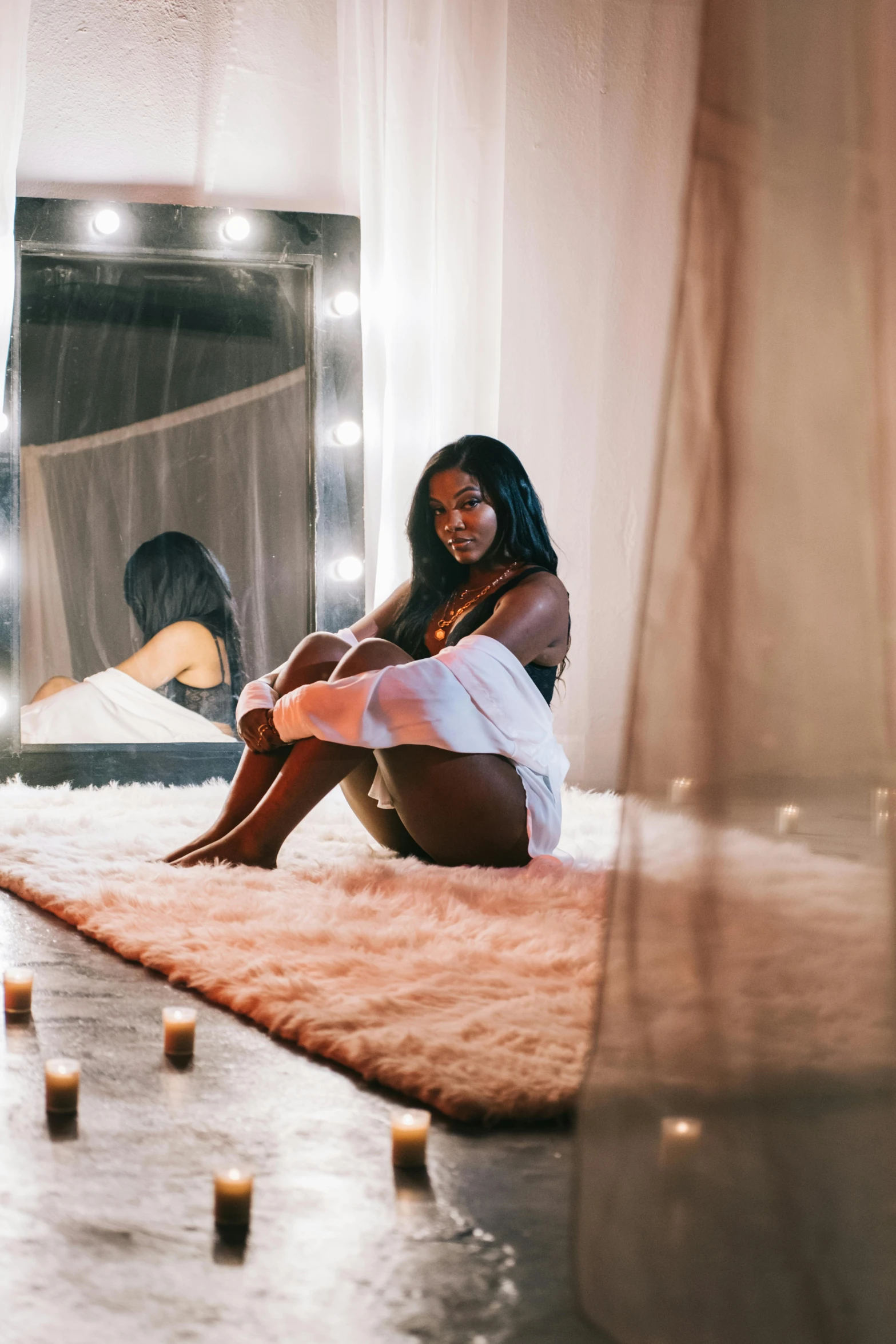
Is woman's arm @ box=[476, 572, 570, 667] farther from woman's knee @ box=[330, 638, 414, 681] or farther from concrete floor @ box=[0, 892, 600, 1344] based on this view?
concrete floor @ box=[0, 892, 600, 1344]

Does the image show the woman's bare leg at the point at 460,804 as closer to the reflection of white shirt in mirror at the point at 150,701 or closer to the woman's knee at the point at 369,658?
the woman's knee at the point at 369,658

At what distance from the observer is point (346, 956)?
1294 millimetres

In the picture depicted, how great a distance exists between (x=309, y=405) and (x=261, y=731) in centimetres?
152

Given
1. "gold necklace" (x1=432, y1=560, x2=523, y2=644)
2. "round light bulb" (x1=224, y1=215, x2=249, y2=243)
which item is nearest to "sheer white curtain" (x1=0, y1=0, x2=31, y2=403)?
"round light bulb" (x1=224, y1=215, x2=249, y2=243)

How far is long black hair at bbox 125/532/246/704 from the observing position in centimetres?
316

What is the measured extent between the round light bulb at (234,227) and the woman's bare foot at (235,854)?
191 cm

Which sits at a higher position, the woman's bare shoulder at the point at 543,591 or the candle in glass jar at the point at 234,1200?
the woman's bare shoulder at the point at 543,591

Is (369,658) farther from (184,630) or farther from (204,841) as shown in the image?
(184,630)

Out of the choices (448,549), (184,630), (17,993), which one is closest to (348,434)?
(184,630)

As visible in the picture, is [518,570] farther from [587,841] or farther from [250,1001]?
[250,1001]

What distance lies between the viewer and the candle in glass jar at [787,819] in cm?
70

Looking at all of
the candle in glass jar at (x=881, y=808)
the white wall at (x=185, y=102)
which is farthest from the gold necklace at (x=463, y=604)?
the white wall at (x=185, y=102)

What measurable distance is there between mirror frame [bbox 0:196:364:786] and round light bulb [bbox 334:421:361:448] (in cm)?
1

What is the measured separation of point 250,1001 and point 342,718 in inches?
27.8
